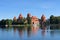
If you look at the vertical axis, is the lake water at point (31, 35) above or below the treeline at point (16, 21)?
below

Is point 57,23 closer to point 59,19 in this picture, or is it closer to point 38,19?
point 59,19

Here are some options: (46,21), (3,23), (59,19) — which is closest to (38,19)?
(46,21)

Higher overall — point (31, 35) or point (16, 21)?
point (16, 21)

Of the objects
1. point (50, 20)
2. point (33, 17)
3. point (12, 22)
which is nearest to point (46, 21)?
point (50, 20)

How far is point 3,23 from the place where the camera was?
336 feet

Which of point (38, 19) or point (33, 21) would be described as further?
point (38, 19)

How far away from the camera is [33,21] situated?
93.3 m

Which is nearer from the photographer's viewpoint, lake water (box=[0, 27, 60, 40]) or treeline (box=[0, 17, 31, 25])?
lake water (box=[0, 27, 60, 40])

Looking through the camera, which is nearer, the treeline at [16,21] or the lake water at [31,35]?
the lake water at [31,35]

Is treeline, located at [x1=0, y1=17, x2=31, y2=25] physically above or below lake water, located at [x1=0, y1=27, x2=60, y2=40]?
above

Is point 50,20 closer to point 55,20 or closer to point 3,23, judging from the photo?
point 55,20

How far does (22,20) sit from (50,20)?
15.2m

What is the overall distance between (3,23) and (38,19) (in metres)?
18.6

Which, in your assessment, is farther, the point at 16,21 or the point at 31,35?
the point at 16,21
